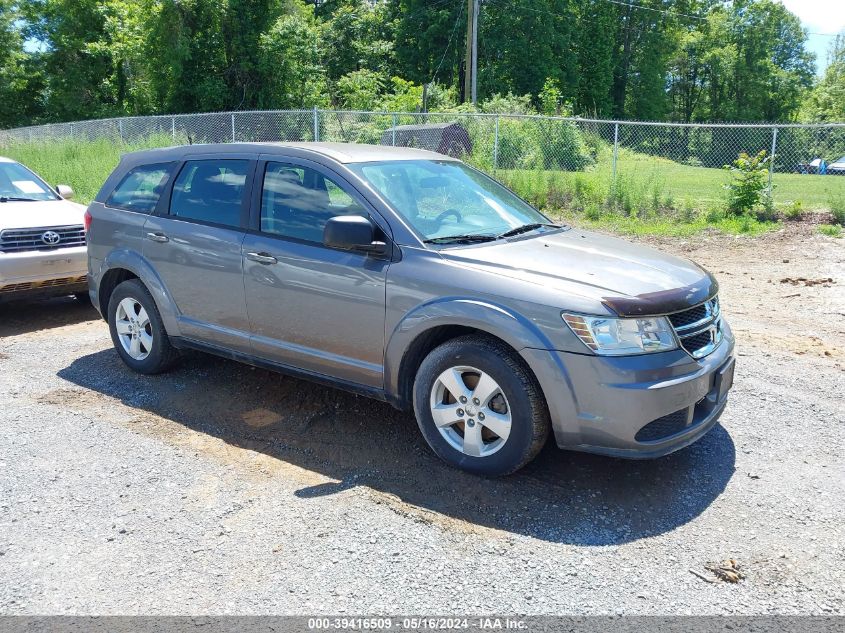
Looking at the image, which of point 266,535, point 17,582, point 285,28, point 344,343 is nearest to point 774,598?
point 266,535

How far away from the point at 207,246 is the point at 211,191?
46 centimetres

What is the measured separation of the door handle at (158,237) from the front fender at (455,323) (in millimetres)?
2200

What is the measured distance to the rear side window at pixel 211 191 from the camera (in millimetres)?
5309

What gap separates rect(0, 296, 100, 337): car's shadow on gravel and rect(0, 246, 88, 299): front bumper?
331 millimetres

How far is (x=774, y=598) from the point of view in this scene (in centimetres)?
320

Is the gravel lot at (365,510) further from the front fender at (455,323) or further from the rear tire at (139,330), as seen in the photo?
the front fender at (455,323)

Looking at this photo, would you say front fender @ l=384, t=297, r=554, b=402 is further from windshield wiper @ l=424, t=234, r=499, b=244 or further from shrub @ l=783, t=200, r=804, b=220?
shrub @ l=783, t=200, r=804, b=220

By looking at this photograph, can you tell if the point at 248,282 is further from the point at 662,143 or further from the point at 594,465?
the point at 662,143

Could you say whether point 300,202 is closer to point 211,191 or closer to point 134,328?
point 211,191

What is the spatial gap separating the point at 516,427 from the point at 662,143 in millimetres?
14847

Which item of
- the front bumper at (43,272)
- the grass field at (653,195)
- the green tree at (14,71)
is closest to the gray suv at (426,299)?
the front bumper at (43,272)

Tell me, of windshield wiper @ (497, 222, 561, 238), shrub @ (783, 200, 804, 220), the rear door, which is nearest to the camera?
windshield wiper @ (497, 222, 561, 238)

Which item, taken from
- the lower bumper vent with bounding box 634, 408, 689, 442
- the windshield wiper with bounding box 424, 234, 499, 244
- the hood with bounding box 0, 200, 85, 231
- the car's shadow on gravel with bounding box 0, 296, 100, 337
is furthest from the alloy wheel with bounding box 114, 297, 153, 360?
the lower bumper vent with bounding box 634, 408, 689, 442

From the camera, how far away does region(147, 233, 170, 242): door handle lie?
5.64m
